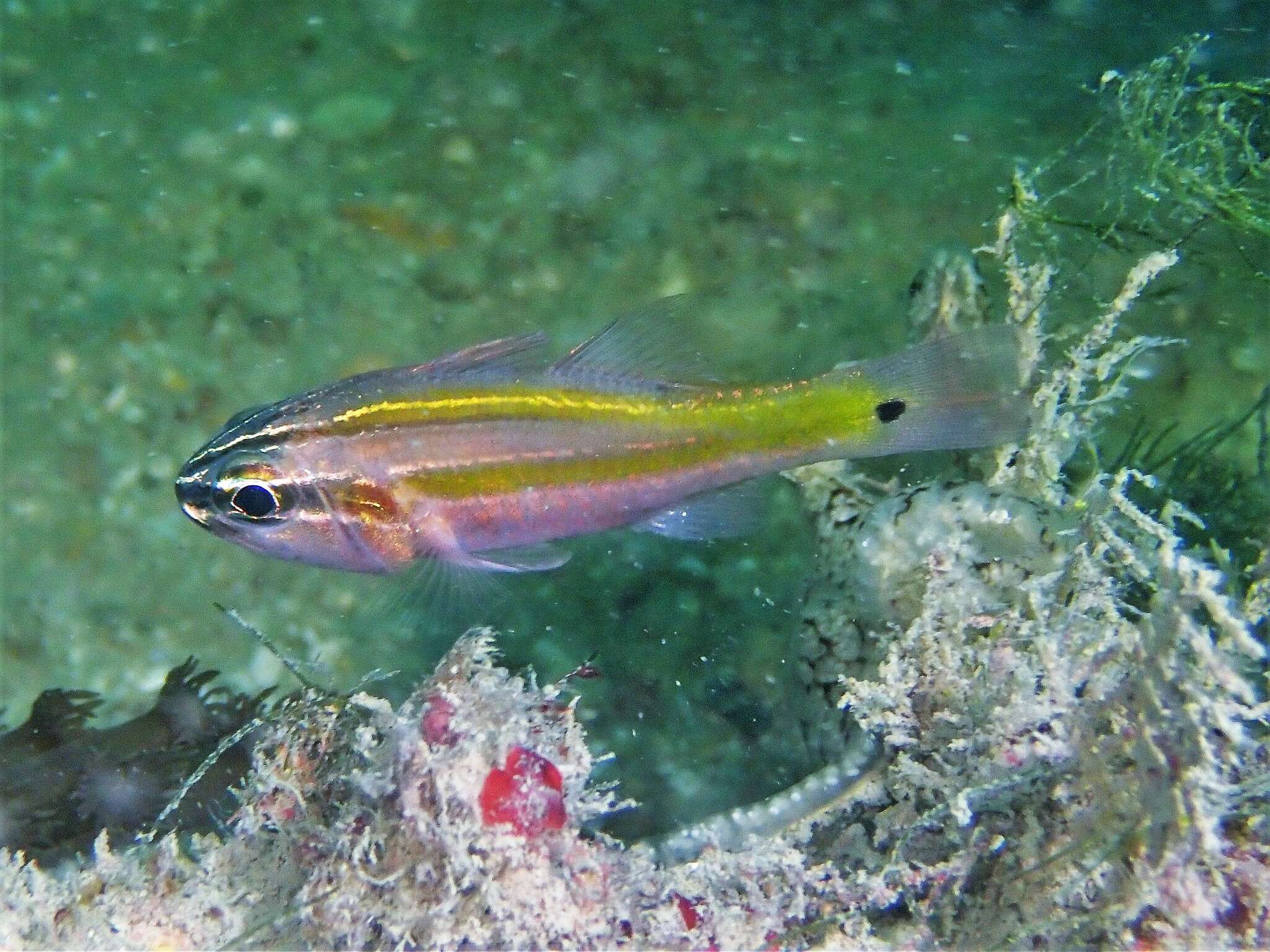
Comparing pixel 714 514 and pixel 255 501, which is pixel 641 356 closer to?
pixel 714 514

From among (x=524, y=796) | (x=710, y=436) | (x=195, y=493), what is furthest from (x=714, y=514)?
(x=195, y=493)

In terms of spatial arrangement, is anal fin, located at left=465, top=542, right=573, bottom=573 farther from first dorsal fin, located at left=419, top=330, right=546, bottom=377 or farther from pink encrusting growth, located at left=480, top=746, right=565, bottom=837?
pink encrusting growth, located at left=480, top=746, right=565, bottom=837

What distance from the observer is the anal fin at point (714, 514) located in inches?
141

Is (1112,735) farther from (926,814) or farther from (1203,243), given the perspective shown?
(1203,243)

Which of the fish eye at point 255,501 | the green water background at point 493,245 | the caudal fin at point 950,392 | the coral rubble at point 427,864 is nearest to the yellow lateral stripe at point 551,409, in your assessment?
the fish eye at point 255,501

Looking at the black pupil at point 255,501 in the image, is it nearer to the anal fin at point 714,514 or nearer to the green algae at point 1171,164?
the anal fin at point 714,514

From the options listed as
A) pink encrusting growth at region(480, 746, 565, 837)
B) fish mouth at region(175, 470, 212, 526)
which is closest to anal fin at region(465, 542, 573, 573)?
fish mouth at region(175, 470, 212, 526)

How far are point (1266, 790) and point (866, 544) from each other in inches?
52.8

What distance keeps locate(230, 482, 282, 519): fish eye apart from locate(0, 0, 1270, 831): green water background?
4.98 feet

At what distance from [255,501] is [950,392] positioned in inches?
103

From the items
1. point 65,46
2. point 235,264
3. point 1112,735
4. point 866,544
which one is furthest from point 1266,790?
point 65,46

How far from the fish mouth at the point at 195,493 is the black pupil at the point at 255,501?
0.34 feet

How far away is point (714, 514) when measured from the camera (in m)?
3.57

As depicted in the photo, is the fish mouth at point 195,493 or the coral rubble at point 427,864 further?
the fish mouth at point 195,493
